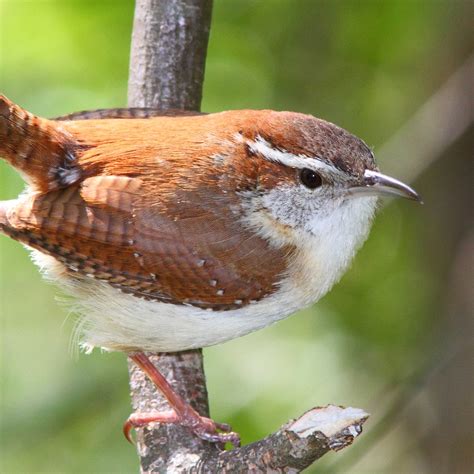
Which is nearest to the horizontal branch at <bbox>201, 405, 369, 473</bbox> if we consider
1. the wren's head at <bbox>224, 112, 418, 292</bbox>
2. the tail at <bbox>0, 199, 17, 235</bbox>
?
the wren's head at <bbox>224, 112, 418, 292</bbox>

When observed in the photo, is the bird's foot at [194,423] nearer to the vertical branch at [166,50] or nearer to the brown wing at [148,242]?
the brown wing at [148,242]

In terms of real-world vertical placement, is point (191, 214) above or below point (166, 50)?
below

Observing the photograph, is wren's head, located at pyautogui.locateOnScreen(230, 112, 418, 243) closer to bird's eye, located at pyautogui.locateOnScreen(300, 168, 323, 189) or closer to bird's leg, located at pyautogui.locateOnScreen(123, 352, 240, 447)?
bird's eye, located at pyautogui.locateOnScreen(300, 168, 323, 189)

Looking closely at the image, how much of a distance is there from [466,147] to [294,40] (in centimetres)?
128

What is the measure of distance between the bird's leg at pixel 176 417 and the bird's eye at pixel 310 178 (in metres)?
1.09

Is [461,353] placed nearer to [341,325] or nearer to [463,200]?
[341,325]

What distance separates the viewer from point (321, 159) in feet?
12.0

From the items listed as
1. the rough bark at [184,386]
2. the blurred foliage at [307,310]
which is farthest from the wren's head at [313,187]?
the blurred foliage at [307,310]

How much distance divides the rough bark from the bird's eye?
3.50ft

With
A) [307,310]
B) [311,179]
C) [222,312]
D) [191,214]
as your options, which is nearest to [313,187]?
[311,179]

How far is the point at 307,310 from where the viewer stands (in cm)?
573

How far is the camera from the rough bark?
298cm

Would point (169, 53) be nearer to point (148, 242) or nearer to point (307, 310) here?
point (148, 242)

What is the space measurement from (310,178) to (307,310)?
2122mm
